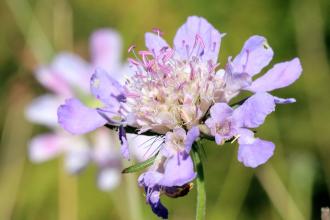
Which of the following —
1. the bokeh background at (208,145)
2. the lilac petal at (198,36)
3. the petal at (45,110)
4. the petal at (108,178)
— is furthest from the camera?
the bokeh background at (208,145)

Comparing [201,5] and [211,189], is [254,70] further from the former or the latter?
[201,5]

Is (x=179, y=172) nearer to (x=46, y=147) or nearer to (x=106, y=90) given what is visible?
(x=106, y=90)

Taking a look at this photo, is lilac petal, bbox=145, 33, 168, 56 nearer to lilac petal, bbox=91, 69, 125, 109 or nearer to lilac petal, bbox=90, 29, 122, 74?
lilac petal, bbox=91, 69, 125, 109

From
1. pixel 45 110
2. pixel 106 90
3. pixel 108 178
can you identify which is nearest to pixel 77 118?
pixel 106 90

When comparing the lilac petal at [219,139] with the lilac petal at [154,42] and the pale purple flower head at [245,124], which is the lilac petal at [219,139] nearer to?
the pale purple flower head at [245,124]

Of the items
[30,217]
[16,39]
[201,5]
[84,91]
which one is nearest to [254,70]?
[84,91]

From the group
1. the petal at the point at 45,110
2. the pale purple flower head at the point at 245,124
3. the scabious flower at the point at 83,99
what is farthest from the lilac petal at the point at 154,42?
the petal at the point at 45,110
